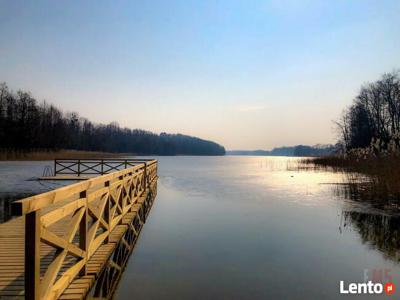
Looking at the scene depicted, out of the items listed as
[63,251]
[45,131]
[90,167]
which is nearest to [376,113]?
[90,167]

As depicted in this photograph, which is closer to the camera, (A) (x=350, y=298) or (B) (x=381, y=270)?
(A) (x=350, y=298)

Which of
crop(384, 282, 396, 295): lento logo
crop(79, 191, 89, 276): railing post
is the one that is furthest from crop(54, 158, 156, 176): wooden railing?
crop(384, 282, 396, 295): lento logo

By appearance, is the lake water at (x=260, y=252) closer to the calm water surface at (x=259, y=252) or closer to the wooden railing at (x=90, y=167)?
the calm water surface at (x=259, y=252)

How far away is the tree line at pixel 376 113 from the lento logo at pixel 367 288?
39.7 metres

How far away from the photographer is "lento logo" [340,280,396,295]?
4.86 m

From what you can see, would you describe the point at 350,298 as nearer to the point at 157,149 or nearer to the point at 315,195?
the point at 315,195

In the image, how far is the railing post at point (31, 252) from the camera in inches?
112

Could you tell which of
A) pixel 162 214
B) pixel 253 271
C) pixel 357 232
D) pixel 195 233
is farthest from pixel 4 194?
pixel 357 232

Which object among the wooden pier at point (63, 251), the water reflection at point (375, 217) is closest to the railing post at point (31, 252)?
the wooden pier at point (63, 251)

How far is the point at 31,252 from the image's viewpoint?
2834 millimetres

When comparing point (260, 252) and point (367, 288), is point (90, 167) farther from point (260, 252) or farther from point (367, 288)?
point (367, 288)

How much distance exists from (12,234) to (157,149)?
5476 inches

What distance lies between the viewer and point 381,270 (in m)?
5.74

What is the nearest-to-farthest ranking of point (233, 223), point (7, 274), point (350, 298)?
point (7, 274), point (350, 298), point (233, 223)
